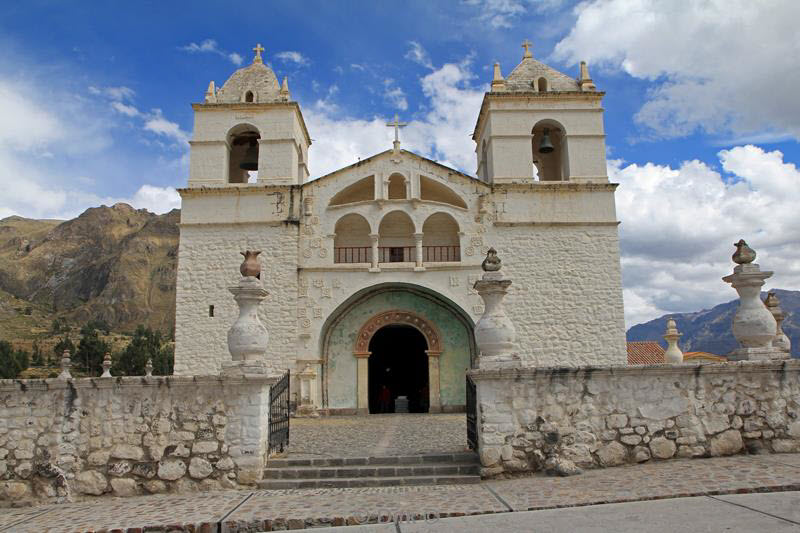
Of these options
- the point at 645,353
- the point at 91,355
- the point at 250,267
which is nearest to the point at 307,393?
the point at 250,267

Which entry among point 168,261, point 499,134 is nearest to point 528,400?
point 499,134

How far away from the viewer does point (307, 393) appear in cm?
1683

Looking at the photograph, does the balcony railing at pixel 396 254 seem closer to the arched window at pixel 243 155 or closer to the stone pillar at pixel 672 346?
the arched window at pixel 243 155

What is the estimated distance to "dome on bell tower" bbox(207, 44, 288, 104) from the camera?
19297 mm

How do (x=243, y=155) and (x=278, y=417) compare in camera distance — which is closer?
(x=278, y=417)

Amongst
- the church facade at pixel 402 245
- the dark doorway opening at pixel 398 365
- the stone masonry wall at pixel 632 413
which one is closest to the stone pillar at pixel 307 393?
the church facade at pixel 402 245

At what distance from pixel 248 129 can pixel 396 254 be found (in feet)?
20.2

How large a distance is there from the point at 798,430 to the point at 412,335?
47.8 ft

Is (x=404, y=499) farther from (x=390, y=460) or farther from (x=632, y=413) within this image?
(x=632, y=413)

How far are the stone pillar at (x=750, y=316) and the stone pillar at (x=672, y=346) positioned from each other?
7.16 m

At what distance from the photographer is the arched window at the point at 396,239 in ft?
61.3

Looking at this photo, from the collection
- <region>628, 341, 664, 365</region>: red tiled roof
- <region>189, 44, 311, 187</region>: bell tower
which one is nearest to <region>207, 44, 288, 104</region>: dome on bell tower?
<region>189, 44, 311, 187</region>: bell tower

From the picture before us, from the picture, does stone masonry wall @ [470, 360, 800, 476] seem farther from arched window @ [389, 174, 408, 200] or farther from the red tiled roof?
the red tiled roof

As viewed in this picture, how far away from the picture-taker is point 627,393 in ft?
26.0
